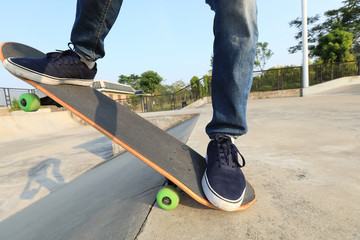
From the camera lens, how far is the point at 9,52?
3.24ft

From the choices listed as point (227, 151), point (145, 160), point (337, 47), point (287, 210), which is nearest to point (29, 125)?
point (145, 160)

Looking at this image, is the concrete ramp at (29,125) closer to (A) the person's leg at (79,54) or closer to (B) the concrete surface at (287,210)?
(A) the person's leg at (79,54)

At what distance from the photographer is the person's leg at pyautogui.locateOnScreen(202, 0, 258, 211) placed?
2.42 ft

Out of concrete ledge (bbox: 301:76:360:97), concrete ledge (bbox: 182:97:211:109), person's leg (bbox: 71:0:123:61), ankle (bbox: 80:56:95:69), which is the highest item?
person's leg (bbox: 71:0:123:61)

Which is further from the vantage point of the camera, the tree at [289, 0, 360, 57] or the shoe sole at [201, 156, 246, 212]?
the tree at [289, 0, 360, 57]

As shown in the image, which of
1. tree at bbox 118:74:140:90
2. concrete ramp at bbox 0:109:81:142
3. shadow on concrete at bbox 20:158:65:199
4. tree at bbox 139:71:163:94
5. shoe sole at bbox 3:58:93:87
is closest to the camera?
shoe sole at bbox 3:58:93:87

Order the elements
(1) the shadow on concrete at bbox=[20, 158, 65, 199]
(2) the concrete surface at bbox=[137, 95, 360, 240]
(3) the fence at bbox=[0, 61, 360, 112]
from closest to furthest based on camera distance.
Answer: (2) the concrete surface at bbox=[137, 95, 360, 240] < (1) the shadow on concrete at bbox=[20, 158, 65, 199] < (3) the fence at bbox=[0, 61, 360, 112]

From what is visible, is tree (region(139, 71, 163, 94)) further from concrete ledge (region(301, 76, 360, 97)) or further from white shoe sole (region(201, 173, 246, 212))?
white shoe sole (region(201, 173, 246, 212))

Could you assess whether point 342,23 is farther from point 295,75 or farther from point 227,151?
point 227,151

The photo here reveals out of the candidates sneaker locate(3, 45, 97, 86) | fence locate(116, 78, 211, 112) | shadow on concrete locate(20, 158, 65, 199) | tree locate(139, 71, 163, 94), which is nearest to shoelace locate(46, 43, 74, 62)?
sneaker locate(3, 45, 97, 86)

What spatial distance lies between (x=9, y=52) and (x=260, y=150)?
1707 millimetres

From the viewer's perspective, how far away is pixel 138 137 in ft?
2.84

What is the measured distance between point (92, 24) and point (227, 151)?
3.02 feet

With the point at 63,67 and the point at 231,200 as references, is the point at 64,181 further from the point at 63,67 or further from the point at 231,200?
the point at 231,200
